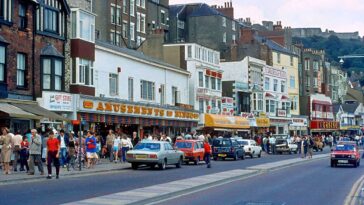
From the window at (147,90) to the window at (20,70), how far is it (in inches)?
667

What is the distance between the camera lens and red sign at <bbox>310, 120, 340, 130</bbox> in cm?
10366

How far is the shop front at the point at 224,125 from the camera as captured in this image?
62.2 metres

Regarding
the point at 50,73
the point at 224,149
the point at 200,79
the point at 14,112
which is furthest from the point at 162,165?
the point at 200,79

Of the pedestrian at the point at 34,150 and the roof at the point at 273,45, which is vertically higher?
the roof at the point at 273,45

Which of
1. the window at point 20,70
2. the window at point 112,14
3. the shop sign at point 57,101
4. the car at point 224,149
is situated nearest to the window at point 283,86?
the window at point 112,14

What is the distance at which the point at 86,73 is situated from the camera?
4178 cm

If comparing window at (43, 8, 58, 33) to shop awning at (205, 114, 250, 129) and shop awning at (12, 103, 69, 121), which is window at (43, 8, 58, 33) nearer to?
shop awning at (12, 103, 69, 121)

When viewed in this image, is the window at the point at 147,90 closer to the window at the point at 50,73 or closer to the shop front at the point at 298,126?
the window at the point at 50,73

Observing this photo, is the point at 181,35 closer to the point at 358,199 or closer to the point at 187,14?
the point at 187,14

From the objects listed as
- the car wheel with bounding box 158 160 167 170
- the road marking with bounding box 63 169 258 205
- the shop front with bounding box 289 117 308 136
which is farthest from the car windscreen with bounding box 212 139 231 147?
the shop front with bounding box 289 117 308 136

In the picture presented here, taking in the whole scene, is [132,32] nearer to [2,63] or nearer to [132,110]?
[132,110]

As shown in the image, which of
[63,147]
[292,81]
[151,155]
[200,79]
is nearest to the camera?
[63,147]

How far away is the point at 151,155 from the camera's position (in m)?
32.3

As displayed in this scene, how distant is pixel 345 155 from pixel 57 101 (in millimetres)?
17181
